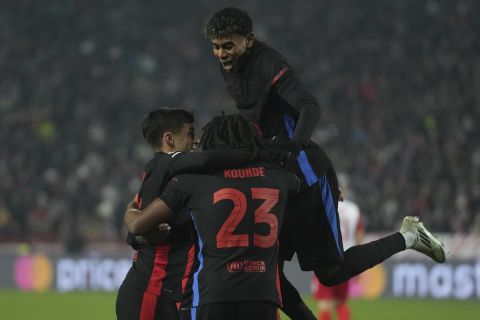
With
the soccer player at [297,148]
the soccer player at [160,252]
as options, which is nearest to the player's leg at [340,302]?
the soccer player at [297,148]

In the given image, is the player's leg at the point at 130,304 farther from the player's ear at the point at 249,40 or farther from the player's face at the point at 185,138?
the player's ear at the point at 249,40

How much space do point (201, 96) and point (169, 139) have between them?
16.6 m

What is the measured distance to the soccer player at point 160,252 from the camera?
18.2ft

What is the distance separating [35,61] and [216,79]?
412 centimetres

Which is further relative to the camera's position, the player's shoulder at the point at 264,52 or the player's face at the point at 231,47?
the player's shoulder at the point at 264,52

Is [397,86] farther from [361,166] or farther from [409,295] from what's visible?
[409,295]

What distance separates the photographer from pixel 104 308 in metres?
14.6

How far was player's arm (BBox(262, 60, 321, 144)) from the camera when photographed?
5.41 meters

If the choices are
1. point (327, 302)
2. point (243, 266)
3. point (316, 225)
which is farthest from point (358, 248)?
point (327, 302)

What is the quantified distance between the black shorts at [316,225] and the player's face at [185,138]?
675mm

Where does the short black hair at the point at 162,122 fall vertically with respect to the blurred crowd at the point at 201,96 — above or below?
below

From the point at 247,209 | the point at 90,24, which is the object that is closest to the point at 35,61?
the point at 90,24

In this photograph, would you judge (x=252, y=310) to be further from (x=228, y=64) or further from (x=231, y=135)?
(x=228, y=64)

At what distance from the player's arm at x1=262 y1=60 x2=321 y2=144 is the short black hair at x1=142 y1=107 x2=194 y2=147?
575 mm
